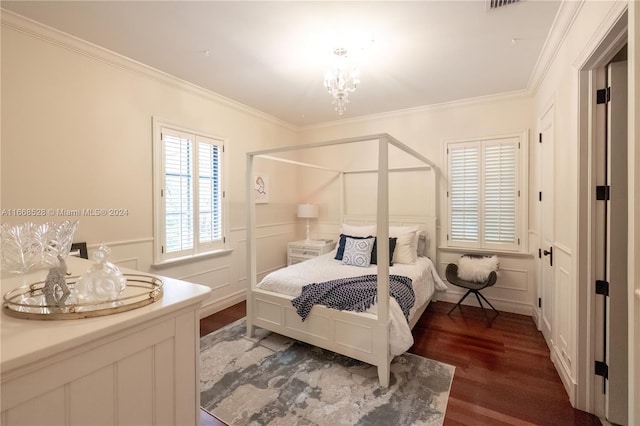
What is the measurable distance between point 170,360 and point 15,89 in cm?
257

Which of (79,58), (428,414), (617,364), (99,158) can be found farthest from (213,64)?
(617,364)

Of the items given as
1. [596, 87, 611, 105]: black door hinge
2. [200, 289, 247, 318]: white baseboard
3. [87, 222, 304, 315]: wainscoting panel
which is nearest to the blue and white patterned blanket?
[87, 222, 304, 315]: wainscoting panel

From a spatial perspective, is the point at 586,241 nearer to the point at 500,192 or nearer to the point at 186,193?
the point at 500,192

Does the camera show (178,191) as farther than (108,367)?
Yes

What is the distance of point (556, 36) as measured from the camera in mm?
2252

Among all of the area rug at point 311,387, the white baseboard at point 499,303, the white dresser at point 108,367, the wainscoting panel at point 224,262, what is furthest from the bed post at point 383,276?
the white baseboard at point 499,303

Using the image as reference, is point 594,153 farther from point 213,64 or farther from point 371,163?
point 213,64

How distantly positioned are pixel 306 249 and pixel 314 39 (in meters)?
2.85

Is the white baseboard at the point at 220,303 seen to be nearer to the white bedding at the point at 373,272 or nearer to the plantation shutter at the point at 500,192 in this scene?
the white bedding at the point at 373,272

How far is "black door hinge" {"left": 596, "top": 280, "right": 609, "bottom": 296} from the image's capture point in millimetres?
1826

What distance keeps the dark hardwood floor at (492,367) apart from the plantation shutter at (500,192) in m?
0.99

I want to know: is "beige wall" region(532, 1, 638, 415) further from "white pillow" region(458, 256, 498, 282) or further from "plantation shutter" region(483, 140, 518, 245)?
"plantation shutter" region(483, 140, 518, 245)

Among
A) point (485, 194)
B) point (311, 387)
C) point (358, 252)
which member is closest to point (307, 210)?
point (358, 252)

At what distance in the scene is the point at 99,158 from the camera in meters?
2.56
